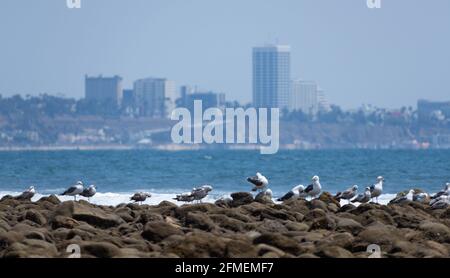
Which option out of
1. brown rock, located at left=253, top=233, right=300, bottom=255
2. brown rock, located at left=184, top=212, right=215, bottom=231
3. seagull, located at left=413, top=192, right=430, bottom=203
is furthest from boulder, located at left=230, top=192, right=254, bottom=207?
brown rock, located at left=253, top=233, right=300, bottom=255

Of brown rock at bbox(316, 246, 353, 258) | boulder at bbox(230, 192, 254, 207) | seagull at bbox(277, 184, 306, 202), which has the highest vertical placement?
brown rock at bbox(316, 246, 353, 258)

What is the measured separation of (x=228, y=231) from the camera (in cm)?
1368

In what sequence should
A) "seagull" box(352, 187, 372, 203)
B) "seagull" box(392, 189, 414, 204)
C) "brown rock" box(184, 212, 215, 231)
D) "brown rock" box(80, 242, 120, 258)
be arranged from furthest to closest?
"seagull" box(352, 187, 372, 203) → "seagull" box(392, 189, 414, 204) → "brown rock" box(184, 212, 215, 231) → "brown rock" box(80, 242, 120, 258)

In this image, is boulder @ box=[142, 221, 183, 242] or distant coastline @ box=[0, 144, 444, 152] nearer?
boulder @ box=[142, 221, 183, 242]

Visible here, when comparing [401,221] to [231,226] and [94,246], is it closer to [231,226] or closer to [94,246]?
[231,226]

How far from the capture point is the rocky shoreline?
11.6 m

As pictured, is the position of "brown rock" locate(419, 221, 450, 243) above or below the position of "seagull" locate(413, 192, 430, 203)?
above

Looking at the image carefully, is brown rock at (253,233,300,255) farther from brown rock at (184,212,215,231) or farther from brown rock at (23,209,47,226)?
brown rock at (23,209,47,226)

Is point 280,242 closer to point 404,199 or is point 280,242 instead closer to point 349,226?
point 349,226

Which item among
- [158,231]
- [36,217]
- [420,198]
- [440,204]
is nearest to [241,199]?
[440,204]

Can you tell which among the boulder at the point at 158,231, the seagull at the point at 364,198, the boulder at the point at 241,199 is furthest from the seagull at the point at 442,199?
the boulder at the point at 158,231

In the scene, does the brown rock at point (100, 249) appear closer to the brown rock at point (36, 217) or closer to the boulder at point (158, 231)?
A: the boulder at point (158, 231)
